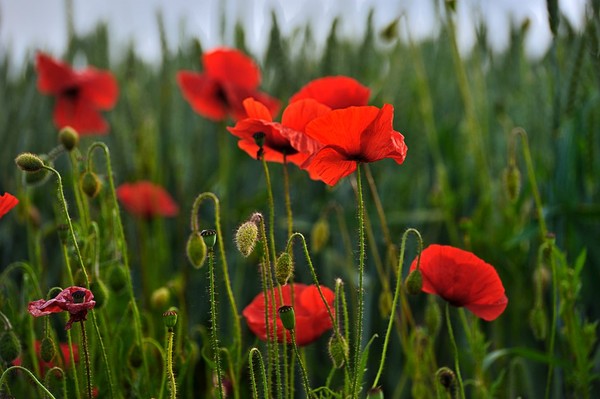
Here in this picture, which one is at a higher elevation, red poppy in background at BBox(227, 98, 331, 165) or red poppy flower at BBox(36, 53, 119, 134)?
red poppy flower at BBox(36, 53, 119, 134)

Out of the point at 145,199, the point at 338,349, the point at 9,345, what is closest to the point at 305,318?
the point at 338,349

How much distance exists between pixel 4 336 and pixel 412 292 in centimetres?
43

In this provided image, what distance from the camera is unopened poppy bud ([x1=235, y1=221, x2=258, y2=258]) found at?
31.4 inches

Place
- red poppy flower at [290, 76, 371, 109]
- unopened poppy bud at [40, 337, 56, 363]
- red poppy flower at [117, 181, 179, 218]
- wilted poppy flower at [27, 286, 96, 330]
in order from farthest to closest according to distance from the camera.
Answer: red poppy flower at [117, 181, 179, 218] < red poppy flower at [290, 76, 371, 109] < unopened poppy bud at [40, 337, 56, 363] < wilted poppy flower at [27, 286, 96, 330]

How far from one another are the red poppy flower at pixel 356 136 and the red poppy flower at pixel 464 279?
0.14 meters

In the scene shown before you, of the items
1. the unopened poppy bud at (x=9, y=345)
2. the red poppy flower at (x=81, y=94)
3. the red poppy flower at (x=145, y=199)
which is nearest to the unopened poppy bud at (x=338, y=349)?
the unopened poppy bud at (x=9, y=345)

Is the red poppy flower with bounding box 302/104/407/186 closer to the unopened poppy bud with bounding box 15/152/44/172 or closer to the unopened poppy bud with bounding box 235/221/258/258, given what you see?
A: the unopened poppy bud with bounding box 235/221/258/258

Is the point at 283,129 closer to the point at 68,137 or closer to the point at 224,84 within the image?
the point at 68,137

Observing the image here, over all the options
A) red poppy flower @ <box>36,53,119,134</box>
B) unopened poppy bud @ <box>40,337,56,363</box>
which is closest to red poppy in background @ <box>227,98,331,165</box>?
unopened poppy bud @ <box>40,337,56,363</box>

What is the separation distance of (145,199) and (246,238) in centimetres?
98

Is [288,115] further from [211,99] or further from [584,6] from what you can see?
[211,99]

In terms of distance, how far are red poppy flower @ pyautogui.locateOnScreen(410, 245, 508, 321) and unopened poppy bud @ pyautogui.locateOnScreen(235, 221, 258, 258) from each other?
197 millimetres

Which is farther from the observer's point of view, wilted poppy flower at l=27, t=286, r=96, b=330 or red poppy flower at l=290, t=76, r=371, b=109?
red poppy flower at l=290, t=76, r=371, b=109

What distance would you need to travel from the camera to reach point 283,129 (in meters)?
0.87
